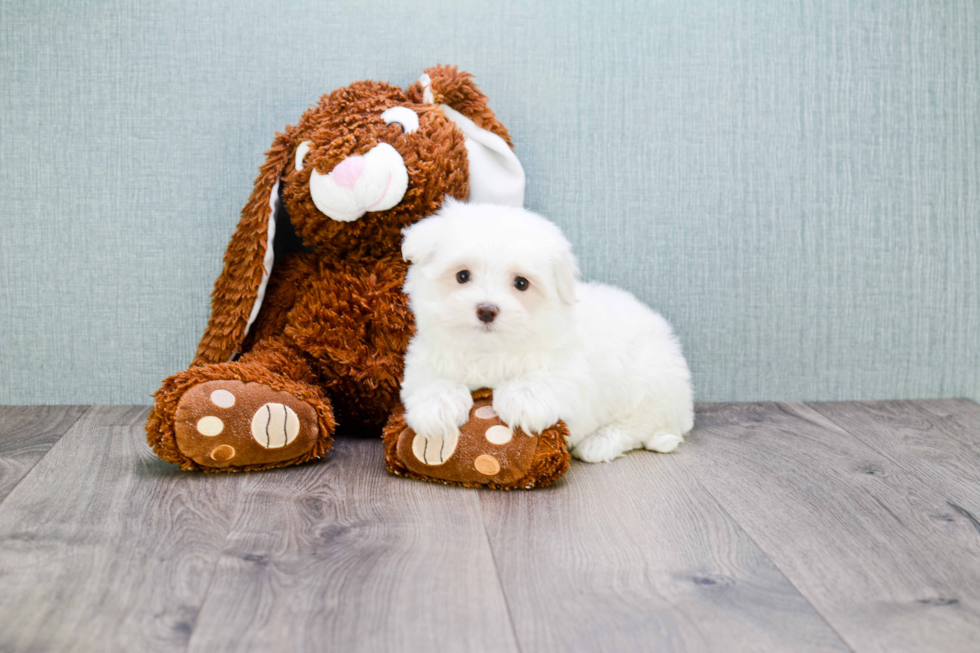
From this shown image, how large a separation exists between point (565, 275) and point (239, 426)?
1.92 feet

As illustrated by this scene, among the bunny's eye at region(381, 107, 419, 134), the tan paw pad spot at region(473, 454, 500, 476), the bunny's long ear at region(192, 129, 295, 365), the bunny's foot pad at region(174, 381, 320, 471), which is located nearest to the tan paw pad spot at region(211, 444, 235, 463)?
the bunny's foot pad at region(174, 381, 320, 471)

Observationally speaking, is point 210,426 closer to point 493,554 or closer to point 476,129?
point 493,554

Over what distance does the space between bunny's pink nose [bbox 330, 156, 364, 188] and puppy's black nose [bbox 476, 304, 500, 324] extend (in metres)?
0.38

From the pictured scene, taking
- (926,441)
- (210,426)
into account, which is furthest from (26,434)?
(926,441)

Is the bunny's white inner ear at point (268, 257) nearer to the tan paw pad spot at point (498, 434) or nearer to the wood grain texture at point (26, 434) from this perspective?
the wood grain texture at point (26, 434)

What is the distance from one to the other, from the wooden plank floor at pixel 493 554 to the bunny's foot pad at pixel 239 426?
0.12ft

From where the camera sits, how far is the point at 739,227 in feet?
6.09

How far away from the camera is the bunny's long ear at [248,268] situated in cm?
155

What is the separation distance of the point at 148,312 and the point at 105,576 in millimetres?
910

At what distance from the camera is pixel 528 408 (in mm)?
1278

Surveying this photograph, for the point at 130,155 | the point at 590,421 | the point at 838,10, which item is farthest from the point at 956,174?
the point at 130,155

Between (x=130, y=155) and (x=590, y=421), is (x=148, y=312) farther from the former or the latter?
(x=590, y=421)

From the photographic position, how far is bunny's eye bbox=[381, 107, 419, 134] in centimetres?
151

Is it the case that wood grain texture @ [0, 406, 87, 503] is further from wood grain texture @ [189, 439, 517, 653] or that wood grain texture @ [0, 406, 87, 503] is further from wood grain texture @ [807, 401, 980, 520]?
wood grain texture @ [807, 401, 980, 520]
